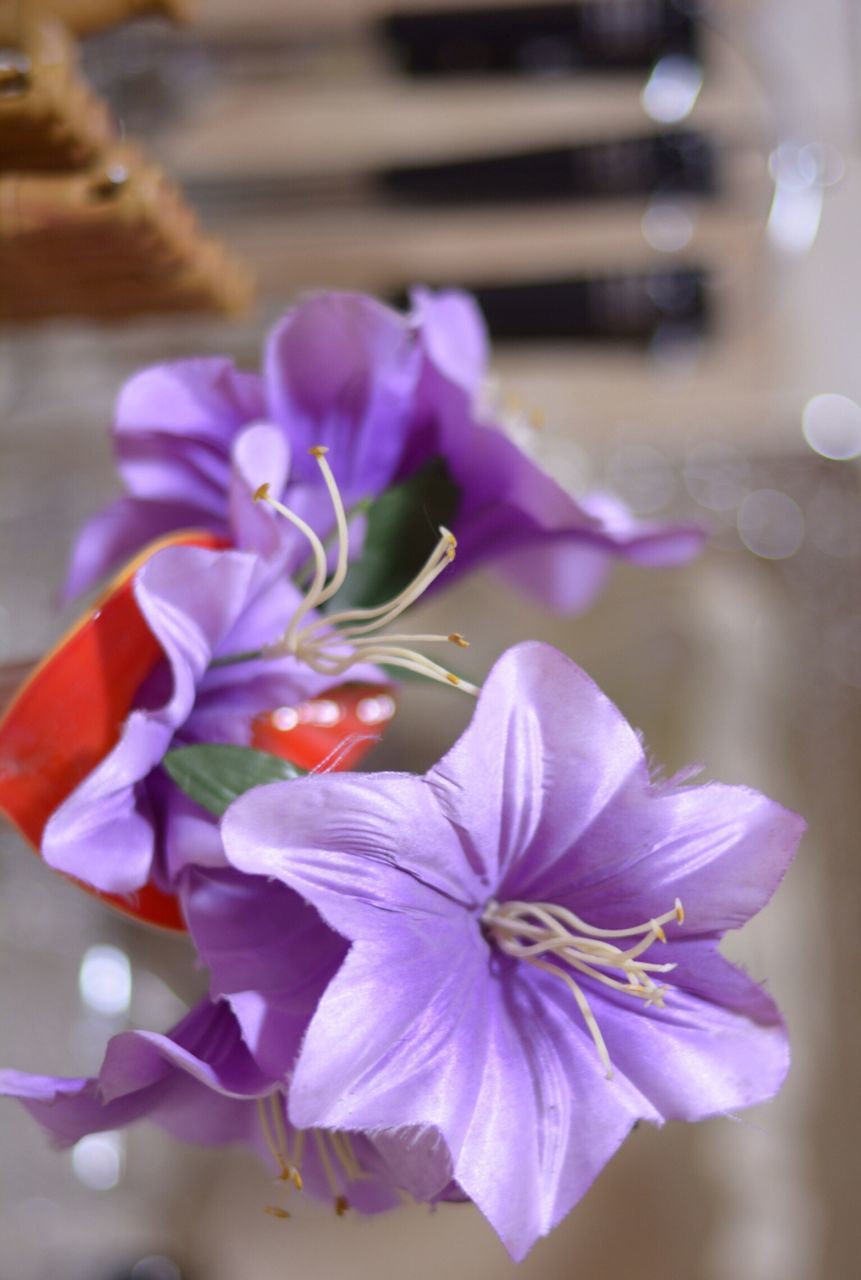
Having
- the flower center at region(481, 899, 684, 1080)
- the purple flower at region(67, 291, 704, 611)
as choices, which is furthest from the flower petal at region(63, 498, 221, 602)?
the flower center at region(481, 899, 684, 1080)

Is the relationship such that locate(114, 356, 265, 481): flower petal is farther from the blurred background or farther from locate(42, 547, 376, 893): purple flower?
the blurred background

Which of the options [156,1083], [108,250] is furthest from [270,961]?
[108,250]

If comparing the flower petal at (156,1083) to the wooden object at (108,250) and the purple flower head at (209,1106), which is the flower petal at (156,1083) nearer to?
the purple flower head at (209,1106)

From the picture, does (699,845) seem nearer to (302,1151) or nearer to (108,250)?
(302,1151)

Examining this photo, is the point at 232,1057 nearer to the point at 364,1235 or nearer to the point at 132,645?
the point at 132,645

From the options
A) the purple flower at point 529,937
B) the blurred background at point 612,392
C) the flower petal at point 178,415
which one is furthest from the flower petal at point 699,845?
the blurred background at point 612,392

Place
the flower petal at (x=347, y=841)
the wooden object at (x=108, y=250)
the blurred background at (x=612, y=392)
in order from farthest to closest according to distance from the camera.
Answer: the blurred background at (x=612, y=392)
the wooden object at (x=108, y=250)
the flower petal at (x=347, y=841)
